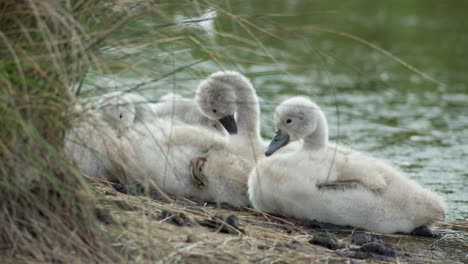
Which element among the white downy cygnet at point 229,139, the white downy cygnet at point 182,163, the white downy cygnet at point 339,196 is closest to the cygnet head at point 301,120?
the white downy cygnet at point 339,196

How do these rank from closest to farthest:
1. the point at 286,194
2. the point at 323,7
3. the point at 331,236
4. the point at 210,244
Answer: the point at 210,244 < the point at 331,236 < the point at 286,194 < the point at 323,7

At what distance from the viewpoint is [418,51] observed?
1727cm

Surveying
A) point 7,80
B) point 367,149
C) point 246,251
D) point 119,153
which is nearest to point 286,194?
point 246,251

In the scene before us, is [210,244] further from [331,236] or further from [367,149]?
[367,149]

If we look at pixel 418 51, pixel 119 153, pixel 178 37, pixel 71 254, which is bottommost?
pixel 71 254

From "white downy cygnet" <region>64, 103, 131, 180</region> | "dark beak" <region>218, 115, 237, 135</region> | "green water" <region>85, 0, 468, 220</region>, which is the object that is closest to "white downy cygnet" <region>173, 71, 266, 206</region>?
"dark beak" <region>218, 115, 237, 135</region>

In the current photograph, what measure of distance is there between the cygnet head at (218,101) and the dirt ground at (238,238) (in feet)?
3.02

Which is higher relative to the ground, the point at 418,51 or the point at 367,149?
the point at 418,51

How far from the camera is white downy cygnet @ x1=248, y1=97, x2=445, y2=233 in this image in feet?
21.8

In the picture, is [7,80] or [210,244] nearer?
[7,80]

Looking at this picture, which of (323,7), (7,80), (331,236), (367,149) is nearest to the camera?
(7,80)

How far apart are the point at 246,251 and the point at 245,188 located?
187 centimetres

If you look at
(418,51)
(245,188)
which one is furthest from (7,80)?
(418,51)

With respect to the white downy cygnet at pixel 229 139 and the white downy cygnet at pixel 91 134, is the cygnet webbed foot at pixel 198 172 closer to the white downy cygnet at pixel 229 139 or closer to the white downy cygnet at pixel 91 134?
the white downy cygnet at pixel 229 139
